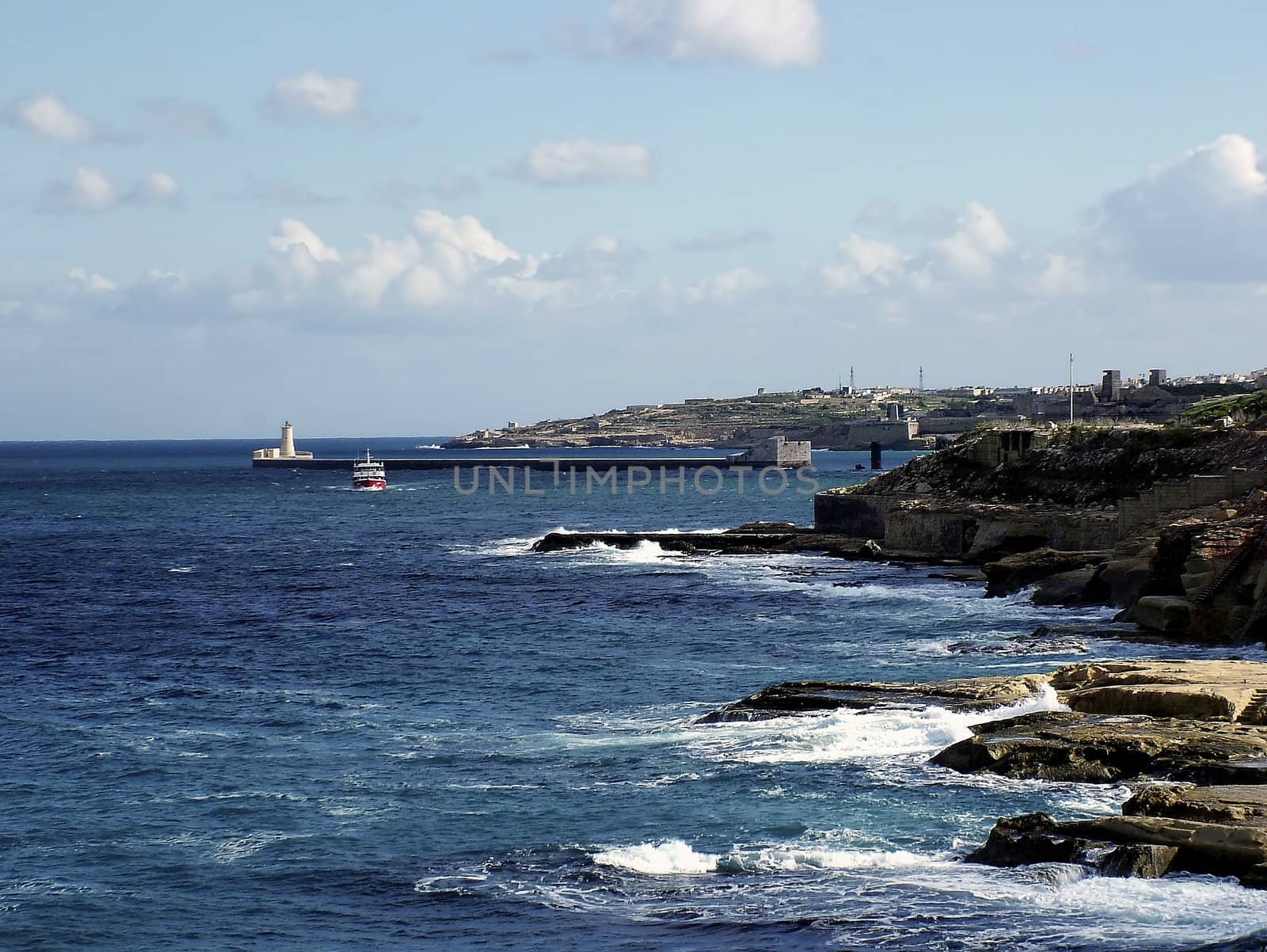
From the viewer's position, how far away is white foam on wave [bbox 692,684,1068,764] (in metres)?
26.1

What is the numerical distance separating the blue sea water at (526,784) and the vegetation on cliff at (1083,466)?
40.7ft

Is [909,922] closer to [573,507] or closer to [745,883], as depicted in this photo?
[745,883]

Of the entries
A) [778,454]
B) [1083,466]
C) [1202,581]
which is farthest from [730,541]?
[778,454]

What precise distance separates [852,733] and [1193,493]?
95.1 ft

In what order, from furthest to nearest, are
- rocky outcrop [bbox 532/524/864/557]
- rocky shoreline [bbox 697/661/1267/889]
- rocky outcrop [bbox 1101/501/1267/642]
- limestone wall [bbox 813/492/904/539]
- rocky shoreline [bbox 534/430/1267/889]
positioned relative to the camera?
limestone wall [bbox 813/492/904/539]
rocky outcrop [bbox 532/524/864/557]
rocky outcrop [bbox 1101/501/1267/642]
rocky shoreline [bbox 534/430/1267/889]
rocky shoreline [bbox 697/661/1267/889]

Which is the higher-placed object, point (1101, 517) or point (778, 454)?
point (778, 454)

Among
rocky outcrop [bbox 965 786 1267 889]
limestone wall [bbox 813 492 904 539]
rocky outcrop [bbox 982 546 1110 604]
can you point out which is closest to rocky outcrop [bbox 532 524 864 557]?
limestone wall [bbox 813 492 904 539]

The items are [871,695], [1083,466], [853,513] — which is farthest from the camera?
[853,513]

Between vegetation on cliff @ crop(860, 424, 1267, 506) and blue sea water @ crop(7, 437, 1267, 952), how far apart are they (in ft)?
40.7

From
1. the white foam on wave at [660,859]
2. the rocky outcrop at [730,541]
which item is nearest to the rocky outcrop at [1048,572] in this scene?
the rocky outcrop at [730,541]

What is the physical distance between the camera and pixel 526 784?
25.2 meters

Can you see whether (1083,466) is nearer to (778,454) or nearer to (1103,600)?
(1103,600)

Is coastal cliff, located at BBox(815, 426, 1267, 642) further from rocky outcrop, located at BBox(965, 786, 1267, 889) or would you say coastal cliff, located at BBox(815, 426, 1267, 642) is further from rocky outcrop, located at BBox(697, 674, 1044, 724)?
rocky outcrop, located at BBox(965, 786, 1267, 889)

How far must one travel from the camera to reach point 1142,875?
1839 cm
